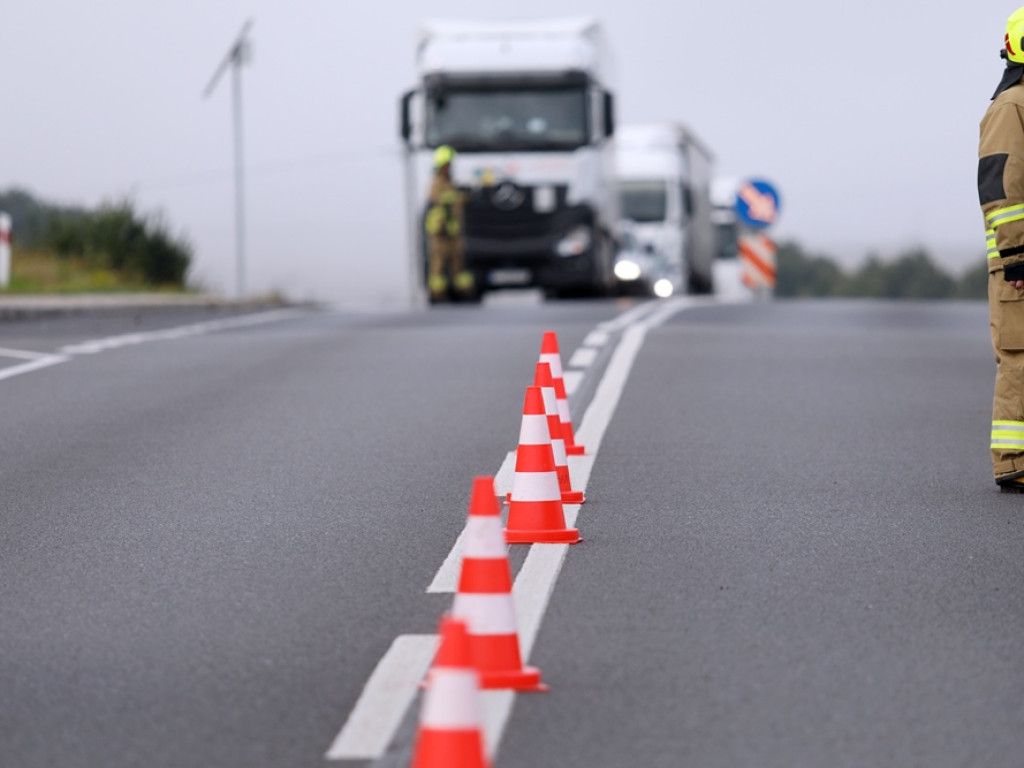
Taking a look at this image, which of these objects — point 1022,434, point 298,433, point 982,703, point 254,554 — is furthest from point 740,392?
point 982,703

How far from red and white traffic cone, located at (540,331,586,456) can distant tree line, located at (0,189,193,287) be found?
22.1 meters

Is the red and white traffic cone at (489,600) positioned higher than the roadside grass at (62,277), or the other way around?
the roadside grass at (62,277)

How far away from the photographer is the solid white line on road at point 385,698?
491 cm

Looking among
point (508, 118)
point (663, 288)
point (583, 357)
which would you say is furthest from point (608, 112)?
point (583, 357)

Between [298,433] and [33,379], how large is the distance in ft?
12.5

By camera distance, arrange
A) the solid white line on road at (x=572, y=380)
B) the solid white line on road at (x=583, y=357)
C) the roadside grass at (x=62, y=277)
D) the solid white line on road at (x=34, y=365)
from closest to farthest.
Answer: the solid white line on road at (x=572, y=380) → the solid white line on road at (x=34, y=365) → the solid white line on road at (x=583, y=357) → the roadside grass at (x=62, y=277)

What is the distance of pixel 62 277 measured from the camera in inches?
1182

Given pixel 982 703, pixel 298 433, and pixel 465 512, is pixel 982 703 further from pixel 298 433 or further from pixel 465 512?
pixel 298 433

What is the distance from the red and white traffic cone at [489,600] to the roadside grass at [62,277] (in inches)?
874

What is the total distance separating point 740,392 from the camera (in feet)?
44.7

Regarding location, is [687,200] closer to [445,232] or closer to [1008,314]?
[445,232]

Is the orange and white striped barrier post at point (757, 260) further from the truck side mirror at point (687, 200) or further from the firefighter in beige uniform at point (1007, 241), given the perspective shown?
the firefighter in beige uniform at point (1007, 241)

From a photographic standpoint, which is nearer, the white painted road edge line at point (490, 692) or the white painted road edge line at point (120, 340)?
the white painted road edge line at point (490, 692)

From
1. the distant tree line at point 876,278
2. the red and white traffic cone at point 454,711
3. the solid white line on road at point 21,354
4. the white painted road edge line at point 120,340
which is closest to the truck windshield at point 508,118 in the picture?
the white painted road edge line at point 120,340
